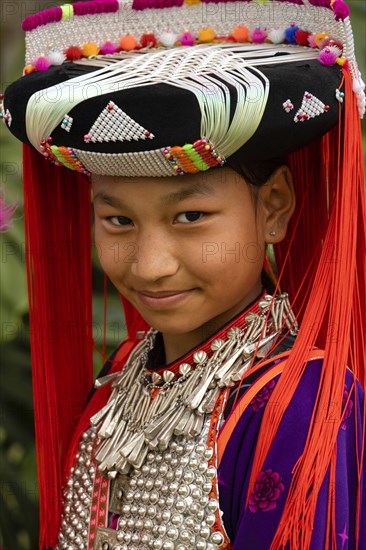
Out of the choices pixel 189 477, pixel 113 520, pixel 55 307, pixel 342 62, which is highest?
pixel 342 62

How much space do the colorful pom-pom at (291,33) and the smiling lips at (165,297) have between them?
1.38ft

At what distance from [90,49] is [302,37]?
34cm

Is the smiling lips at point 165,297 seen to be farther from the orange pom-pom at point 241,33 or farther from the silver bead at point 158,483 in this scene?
the orange pom-pom at point 241,33

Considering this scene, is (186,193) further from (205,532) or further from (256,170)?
(205,532)

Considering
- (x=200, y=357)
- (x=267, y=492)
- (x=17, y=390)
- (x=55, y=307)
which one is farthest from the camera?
(x=17, y=390)

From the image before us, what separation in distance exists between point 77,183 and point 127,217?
0.33 metres

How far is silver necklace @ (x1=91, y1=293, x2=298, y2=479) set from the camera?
4.68 feet

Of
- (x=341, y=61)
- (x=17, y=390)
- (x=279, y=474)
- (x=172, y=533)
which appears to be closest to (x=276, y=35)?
A: (x=341, y=61)

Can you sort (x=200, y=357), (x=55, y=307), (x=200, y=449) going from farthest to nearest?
1. (x=55, y=307)
2. (x=200, y=357)
3. (x=200, y=449)

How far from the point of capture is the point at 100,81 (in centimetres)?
133

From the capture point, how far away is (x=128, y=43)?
147 centimetres

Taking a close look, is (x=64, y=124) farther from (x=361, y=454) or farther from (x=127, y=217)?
(x=361, y=454)

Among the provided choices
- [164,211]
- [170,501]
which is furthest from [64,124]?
[170,501]

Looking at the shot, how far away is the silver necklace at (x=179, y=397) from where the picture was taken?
1.43m
